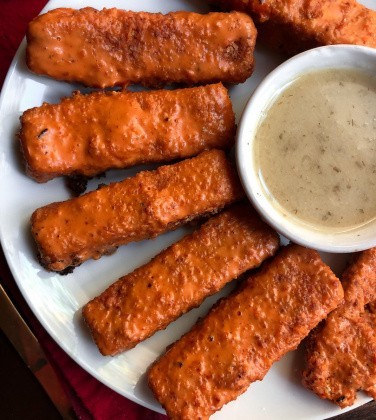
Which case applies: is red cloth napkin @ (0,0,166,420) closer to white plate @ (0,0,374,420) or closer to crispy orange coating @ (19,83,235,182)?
white plate @ (0,0,374,420)

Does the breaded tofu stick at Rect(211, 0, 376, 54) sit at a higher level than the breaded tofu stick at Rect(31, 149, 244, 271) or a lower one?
higher

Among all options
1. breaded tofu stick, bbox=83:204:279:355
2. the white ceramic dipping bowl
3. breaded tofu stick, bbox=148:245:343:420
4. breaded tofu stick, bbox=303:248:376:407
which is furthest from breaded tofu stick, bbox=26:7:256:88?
breaded tofu stick, bbox=303:248:376:407

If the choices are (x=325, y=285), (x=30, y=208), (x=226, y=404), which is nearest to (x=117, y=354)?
(x=226, y=404)

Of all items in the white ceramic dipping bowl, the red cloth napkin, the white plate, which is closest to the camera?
the white ceramic dipping bowl

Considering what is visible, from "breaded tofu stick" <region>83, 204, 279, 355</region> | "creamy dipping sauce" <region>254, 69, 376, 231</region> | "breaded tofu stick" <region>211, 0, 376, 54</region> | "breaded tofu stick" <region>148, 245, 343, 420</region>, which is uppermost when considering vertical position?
"breaded tofu stick" <region>211, 0, 376, 54</region>

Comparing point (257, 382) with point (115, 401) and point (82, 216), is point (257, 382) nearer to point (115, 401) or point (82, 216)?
point (115, 401)

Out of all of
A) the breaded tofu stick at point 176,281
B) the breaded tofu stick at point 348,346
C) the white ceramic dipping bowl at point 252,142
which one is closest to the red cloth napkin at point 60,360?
the breaded tofu stick at point 176,281

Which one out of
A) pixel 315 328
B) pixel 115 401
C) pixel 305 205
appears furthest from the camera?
pixel 115 401
